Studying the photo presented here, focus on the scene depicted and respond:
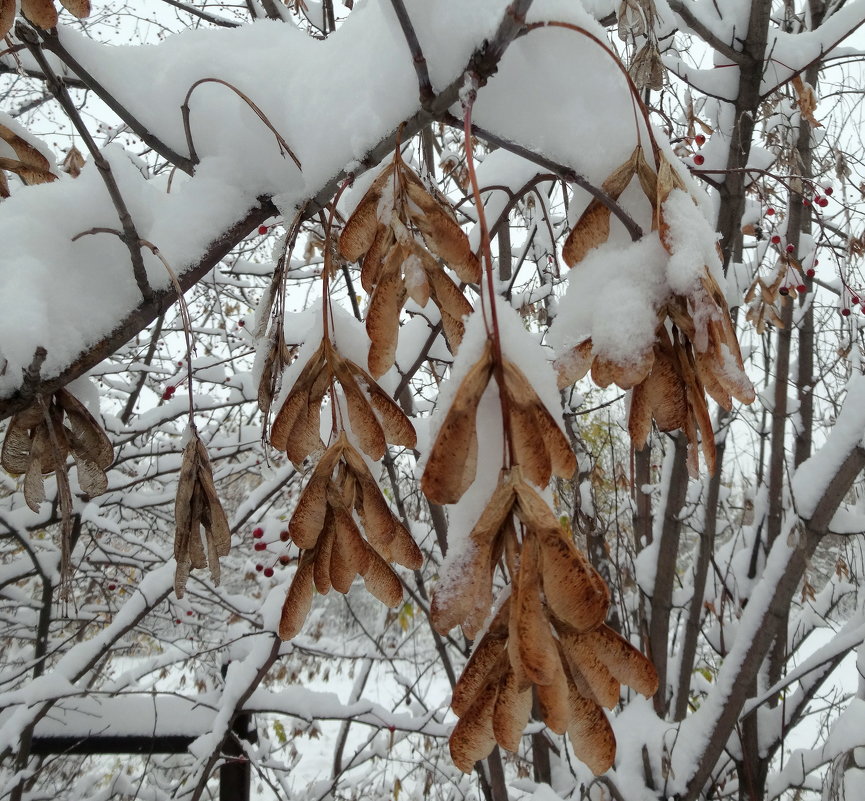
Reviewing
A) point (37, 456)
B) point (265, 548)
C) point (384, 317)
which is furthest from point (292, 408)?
point (265, 548)

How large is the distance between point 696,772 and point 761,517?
3.55 feet

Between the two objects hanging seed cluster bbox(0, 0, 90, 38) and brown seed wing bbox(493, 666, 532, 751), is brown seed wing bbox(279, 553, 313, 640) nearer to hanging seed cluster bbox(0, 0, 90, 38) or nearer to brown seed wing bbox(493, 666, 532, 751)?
brown seed wing bbox(493, 666, 532, 751)

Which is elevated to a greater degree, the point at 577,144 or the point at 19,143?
the point at 19,143

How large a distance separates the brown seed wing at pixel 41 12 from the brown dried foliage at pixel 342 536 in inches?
17.1

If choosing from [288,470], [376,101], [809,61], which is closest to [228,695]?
[288,470]

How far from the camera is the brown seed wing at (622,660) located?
1.48 ft

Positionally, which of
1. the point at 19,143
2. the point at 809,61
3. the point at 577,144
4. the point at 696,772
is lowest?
the point at 696,772

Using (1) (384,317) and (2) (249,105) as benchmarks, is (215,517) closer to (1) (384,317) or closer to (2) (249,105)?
(1) (384,317)

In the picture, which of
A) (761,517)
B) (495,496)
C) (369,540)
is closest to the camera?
(495,496)

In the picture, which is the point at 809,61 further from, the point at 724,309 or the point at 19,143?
the point at 19,143

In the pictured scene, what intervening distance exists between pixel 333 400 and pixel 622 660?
0.31m

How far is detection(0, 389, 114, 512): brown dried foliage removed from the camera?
720 millimetres

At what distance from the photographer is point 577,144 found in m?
0.65

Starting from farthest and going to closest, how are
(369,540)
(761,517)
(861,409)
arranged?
1. (761,517)
2. (861,409)
3. (369,540)
